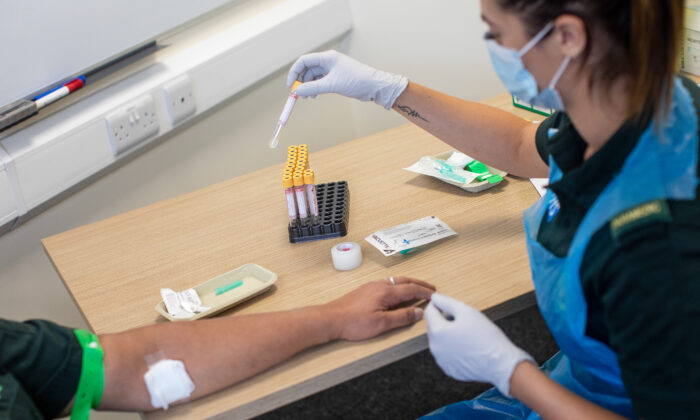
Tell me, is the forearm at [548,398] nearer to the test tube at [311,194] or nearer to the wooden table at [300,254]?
the wooden table at [300,254]

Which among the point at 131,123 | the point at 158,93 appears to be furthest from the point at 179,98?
the point at 131,123

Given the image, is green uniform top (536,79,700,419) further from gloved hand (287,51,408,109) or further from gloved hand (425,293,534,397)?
gloved hand (287,51,408,109)

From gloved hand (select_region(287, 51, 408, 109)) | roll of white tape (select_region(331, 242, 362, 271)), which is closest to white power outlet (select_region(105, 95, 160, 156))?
gloved hand (select_region(287, 51, 408, 109))

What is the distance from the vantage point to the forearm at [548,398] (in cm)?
90

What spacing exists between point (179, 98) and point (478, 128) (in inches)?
33.8

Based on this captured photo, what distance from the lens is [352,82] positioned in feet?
4.62

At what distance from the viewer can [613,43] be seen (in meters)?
0.83

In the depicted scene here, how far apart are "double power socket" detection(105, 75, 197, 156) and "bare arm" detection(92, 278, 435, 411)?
2.63 feet

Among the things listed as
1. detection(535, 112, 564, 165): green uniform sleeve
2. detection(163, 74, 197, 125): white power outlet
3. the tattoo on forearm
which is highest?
detection(163, 74, 197, 125): white power outlet

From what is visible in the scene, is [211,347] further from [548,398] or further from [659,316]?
[659,316]

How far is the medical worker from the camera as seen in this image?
78 centimetres

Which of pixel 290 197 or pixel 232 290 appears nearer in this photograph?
pixel 232 290

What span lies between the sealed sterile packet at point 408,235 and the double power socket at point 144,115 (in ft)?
2.55

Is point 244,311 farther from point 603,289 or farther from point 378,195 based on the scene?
point 603,289
